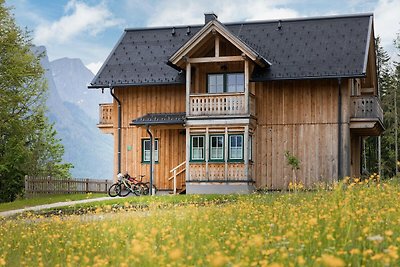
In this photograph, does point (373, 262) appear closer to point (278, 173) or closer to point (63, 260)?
point (63, 260)

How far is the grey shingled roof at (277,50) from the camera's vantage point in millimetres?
29141

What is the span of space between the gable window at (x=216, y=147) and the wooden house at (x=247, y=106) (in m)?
A: 0.04

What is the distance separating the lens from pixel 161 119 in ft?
98.3

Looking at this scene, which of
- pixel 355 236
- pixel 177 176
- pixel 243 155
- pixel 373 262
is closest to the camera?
pixel 373 262

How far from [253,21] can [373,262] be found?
1029 inches

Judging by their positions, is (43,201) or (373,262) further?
(43,201)

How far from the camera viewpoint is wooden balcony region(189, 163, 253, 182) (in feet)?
94.0

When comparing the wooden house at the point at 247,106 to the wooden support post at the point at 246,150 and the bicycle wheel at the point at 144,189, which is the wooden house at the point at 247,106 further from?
the bicycle wheel at the point at 144,189

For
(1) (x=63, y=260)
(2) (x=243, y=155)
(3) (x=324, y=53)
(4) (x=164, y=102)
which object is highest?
(3) (x=324, y=53)

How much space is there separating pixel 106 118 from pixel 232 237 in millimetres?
24372

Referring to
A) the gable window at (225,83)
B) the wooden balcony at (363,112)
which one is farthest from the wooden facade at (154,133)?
the wooden balcony at (363,112)

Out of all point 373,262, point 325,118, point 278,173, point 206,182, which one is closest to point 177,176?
point 206,182

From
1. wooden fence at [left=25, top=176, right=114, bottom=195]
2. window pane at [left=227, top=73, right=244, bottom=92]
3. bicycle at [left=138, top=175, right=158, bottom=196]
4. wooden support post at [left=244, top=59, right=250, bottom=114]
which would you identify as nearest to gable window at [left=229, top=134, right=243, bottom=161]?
wooden support post at [left=244, top=59, right=250, bottom=114]

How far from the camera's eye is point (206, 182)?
1141 inches
